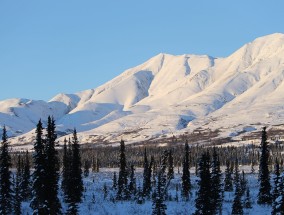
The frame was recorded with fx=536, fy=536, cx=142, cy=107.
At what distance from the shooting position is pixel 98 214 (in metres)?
67.6

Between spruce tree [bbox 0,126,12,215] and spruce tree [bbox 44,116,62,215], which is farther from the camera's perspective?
spruce tree [bbox 0,126,12,215]

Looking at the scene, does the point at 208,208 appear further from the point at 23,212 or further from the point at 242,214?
the point at 23,212

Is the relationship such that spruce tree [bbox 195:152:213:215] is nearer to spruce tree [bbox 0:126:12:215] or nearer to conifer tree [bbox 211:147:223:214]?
conifer tree [bbox 211:147:223:214]

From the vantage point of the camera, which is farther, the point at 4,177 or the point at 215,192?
the point at 215,192

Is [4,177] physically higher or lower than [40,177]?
lower

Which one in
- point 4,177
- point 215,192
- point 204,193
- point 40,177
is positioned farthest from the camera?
point 215,192

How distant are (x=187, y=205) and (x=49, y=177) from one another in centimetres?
3052

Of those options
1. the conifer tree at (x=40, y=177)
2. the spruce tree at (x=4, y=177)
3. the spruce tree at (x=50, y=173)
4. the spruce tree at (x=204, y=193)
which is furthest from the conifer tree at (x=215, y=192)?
the spruce tree at (x=4, y=177)

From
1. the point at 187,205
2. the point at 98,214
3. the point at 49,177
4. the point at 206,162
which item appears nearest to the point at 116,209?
the point at 98,214

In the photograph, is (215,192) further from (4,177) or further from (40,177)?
(4,177)

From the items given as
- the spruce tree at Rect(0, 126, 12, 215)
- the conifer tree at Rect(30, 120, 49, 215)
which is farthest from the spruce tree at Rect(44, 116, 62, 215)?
the spruce tree at Rect(0, 126, 12, 215)

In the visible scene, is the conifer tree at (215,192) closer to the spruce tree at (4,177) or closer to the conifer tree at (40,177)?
the conifer tree at (40,177)

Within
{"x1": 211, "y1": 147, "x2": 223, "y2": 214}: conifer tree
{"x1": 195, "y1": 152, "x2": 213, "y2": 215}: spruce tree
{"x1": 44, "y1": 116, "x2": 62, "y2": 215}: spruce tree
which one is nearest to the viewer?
{"x1": 44, "y1": 116, "x2": 62, "y2": 215}: spruce tree

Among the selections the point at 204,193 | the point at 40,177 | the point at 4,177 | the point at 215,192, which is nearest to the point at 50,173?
the point at 40,177
